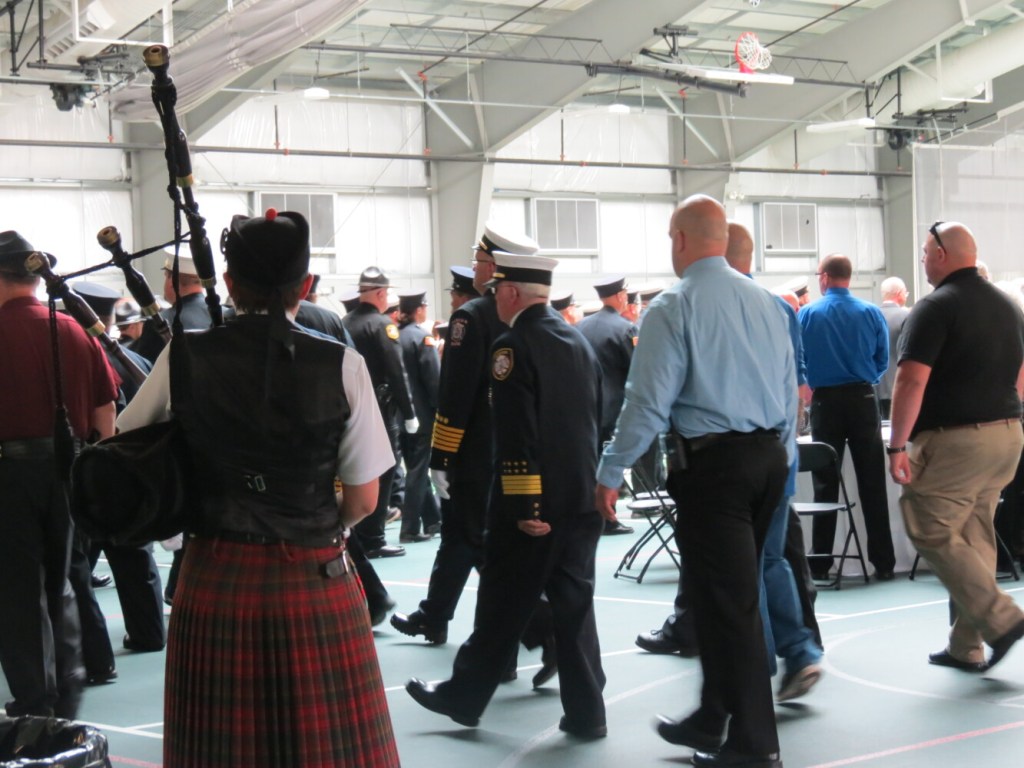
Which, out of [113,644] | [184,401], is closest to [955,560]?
[184,401]

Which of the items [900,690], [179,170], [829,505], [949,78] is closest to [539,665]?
[900,690]

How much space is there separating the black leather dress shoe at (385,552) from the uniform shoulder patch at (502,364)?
4895 millimetres

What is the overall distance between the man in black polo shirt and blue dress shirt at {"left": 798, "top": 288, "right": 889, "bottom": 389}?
83.3 inches

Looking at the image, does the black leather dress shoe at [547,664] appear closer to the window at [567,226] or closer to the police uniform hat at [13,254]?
the police uniform hat at [13,254]

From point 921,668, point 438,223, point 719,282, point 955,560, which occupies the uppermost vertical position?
point 438,223

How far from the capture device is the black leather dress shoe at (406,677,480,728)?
456 centimetres

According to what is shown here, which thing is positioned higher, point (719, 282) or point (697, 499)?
point (719, 282)

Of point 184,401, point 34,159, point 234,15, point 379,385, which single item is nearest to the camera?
point 184,401

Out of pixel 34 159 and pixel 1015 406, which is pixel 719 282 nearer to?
pixel 1015 406

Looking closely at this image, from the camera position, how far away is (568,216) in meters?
22.5

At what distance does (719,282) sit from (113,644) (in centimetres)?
377

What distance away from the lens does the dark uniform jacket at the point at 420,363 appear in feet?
31.3

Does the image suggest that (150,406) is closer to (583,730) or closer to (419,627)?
(583,730)

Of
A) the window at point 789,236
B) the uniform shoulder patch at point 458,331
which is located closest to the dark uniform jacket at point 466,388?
the uniform shoulder patch at point 458,331
